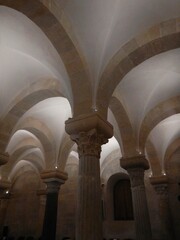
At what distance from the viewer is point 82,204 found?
11.8ft

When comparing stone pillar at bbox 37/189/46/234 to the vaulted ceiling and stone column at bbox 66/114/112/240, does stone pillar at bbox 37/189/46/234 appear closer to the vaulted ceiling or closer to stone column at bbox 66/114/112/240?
the vaulted ceiling

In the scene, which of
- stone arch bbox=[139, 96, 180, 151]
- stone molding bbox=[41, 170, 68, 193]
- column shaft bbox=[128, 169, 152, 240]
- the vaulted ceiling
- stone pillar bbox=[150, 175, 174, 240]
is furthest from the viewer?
stone pillar bbox=[150, 175, 174, 240]

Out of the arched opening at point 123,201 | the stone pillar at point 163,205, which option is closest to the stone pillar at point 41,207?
the arched opening at point 123,201

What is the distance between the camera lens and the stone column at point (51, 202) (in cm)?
797

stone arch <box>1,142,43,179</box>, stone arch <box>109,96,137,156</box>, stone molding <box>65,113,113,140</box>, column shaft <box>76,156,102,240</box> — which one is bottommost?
column shaft <box>76,156,102,240</box>

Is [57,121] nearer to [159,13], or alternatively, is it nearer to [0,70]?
[0,70]

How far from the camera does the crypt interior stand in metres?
4.14

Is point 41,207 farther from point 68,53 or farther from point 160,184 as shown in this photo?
point 68,53

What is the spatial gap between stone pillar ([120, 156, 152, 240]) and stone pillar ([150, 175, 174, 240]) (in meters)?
3.62

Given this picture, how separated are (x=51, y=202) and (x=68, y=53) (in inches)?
233

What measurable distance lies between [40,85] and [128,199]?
310 inches

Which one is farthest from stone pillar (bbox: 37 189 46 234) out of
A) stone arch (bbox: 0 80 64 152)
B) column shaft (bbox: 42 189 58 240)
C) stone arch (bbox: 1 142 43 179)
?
stone arch (bbox: 0 80 64 152)

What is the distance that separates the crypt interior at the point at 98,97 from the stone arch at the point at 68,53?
0.06 feet

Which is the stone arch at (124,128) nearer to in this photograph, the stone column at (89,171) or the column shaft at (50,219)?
the stone column at (89,171)
